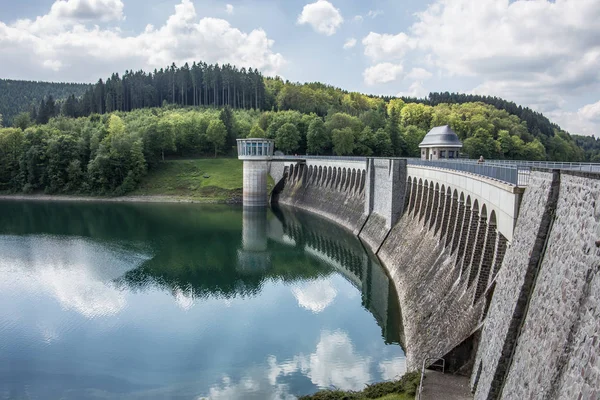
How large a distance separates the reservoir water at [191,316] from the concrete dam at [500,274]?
2.81 m

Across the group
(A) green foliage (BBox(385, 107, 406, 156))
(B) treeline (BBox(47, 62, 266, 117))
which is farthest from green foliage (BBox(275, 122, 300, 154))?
(B) treeline (BBox(47, 62, 266, 117))

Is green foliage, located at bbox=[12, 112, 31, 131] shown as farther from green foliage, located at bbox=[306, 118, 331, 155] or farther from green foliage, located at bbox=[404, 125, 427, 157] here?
green foliage, located at bbox=[404, 125, 427, 157]

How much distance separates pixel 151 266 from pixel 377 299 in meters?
19.5

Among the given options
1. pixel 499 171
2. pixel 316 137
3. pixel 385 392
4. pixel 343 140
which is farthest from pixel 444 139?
pixel 316 137

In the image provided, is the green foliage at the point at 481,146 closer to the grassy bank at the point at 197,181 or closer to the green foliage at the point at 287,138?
the green foliage at the point at 287,138

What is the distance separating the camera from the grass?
83062mm

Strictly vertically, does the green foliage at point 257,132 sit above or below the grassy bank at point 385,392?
above

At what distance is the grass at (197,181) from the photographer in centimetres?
8306

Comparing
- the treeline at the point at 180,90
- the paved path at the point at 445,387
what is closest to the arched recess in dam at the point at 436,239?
the paved path at the point at 445,387

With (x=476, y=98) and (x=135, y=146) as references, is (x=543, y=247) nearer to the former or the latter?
(x=135, y=146)

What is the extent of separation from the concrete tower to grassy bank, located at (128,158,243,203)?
19.6 feet

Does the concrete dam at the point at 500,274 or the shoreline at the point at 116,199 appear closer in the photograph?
the concrete dam at the point at 500,274

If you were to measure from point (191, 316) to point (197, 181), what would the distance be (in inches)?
2352

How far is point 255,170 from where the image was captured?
252 feet
